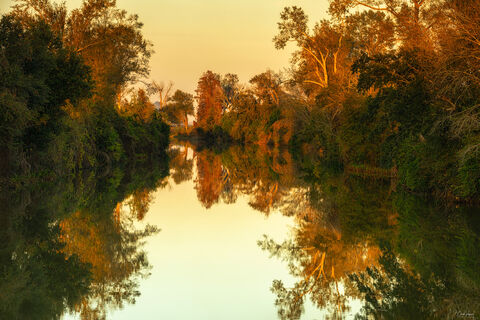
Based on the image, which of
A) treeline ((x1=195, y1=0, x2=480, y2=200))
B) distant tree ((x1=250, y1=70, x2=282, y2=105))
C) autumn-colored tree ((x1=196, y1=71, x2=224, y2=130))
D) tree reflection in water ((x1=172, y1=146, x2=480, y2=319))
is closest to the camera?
tree reflection in water ((x1=172, y1=146, x2=480, y2=319))

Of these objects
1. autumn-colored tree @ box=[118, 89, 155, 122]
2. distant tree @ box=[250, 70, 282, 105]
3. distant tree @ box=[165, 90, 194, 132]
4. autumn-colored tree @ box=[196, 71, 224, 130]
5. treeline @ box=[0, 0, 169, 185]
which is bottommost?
treeline @ box=[0, 0, 169, 185]

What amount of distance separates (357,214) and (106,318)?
918 centimetres

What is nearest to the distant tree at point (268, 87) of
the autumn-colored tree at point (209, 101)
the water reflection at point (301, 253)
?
the autumn-colored tree at point (209, 101)

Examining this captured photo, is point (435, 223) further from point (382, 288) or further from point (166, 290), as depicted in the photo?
point (166, 290)

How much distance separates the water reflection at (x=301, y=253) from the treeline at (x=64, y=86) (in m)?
2.82

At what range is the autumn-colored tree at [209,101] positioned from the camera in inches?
3516

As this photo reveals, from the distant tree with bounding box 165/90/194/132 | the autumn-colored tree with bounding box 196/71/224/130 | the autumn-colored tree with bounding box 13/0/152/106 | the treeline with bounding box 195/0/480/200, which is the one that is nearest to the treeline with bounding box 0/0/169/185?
the autumn-colored tree with bounding box 13/0/152/106

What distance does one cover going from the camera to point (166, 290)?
23.9ft

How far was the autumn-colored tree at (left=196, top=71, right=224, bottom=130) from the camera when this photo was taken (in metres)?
89.3

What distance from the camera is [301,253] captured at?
9.51 m

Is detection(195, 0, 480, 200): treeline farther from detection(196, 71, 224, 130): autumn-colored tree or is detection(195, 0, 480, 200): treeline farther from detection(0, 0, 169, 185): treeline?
detection(196, 71, 224, 130): autumn-colored tree

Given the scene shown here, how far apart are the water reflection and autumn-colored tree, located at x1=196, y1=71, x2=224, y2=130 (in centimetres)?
7075

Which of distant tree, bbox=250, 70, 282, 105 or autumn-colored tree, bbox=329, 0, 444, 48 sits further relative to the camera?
distant tree, bbox=250, 70, 282, 105

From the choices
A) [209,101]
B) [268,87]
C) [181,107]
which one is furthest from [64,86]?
[181,107]
